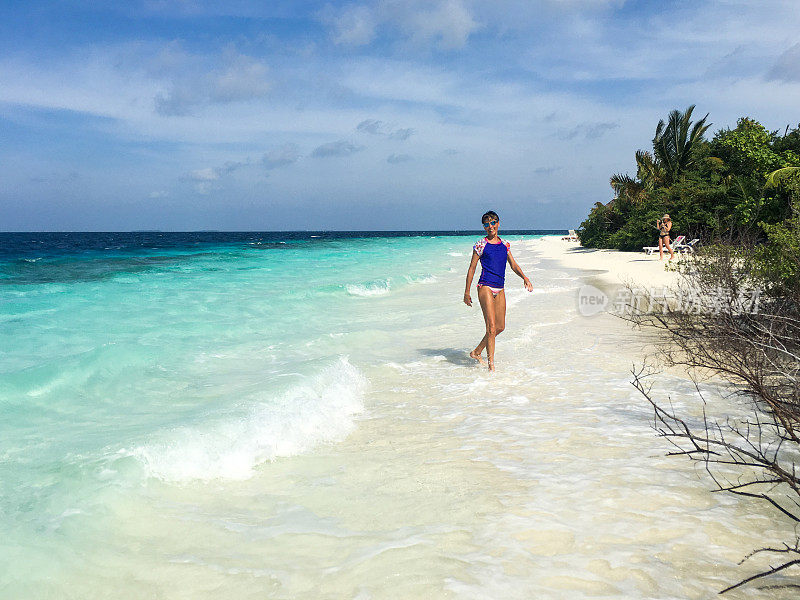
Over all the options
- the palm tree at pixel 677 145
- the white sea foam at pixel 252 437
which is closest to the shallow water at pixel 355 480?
the white sea foam at pixel 252 437

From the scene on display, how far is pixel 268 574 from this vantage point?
2.83m

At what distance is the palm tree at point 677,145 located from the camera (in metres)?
31.3

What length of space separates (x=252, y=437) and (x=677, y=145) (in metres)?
33.9

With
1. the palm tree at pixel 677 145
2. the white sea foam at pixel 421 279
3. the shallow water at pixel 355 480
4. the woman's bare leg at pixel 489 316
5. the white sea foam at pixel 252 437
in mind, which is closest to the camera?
the shallow water at pixel 355 480

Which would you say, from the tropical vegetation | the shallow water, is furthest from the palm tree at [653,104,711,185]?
the shallow water

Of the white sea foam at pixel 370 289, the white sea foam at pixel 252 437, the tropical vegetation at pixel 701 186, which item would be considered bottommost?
the white sea foam at pixel 252 437

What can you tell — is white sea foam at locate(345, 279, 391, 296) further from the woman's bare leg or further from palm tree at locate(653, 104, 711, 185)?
palm tree at locate(653, 104, 711, 185)

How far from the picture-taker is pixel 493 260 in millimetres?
7199

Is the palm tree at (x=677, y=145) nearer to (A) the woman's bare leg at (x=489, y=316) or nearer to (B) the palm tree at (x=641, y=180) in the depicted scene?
(B) the palm tree at (x=641, y=180)

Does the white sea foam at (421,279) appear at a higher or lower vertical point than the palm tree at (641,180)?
lower

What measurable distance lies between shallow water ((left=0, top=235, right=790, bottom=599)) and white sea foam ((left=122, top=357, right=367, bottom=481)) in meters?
0.02

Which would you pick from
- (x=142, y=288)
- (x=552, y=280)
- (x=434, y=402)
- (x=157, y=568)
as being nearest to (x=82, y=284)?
(x=142, y=288)

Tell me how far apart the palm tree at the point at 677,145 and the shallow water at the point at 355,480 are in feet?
90.9

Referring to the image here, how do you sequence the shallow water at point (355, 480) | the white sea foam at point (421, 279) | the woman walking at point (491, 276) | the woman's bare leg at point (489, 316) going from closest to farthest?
the shallow water at point (355, 480) → the woman's bare leg at point (489, 316) → the woman walking at point (491, 276) → the white sea foam at point (421, 279)
